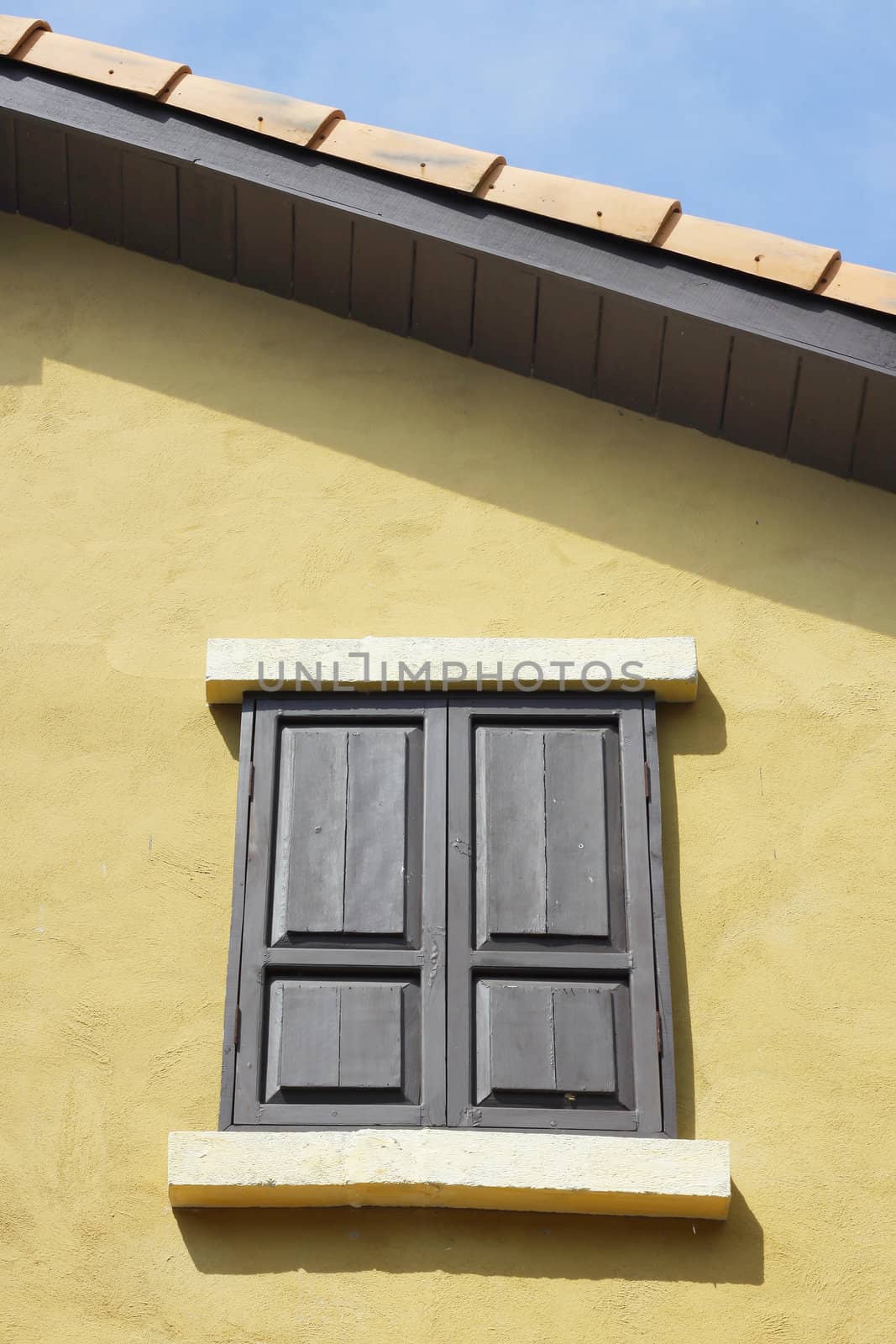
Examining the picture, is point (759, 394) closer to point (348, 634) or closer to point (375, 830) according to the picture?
point (348, 634)

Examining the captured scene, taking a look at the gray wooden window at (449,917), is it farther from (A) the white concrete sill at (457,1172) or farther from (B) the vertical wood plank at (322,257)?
(B) the vertical wood plank at (322,257)

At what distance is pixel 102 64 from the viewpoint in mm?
5414

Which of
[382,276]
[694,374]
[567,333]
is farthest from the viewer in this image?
[382,276]

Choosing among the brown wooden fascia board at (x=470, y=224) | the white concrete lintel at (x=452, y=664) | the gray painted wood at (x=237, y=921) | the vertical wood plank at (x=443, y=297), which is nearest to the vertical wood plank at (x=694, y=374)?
the brown wooden fascia board at (x=470, y=224)

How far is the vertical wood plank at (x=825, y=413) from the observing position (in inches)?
195

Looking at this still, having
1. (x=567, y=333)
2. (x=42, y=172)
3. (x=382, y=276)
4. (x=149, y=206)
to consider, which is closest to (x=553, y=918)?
(x=567, y=333)

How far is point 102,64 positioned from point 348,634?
2.26 meters

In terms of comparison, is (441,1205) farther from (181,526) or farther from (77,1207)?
(181,526)

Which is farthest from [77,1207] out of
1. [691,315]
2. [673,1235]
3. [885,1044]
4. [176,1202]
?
[691,315]

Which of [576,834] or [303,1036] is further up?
[576,834]

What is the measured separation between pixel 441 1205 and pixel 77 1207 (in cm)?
100

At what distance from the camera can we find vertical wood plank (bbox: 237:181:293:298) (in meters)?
5.42

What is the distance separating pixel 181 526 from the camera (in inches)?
206

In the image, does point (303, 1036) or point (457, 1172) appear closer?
point (457, 1172)
